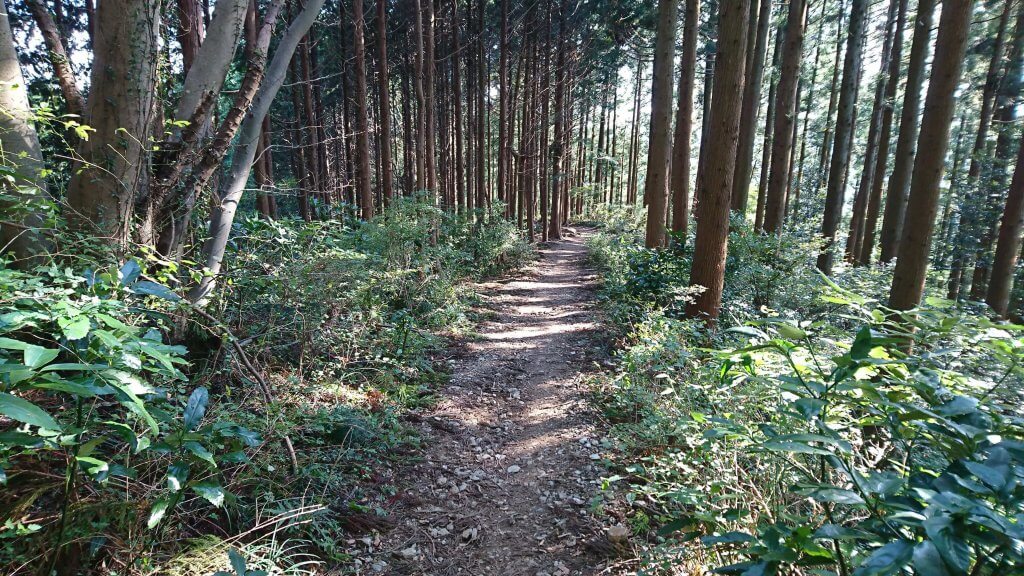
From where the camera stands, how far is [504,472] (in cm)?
414

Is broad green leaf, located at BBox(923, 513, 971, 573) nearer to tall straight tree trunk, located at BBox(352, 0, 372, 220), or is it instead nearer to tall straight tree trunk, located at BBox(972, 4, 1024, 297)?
tall straight tree trunk, located at BBox(352, 0, 372, 220)

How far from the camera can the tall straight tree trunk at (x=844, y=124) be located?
10.9 metres

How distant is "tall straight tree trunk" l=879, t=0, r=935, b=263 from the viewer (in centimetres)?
749

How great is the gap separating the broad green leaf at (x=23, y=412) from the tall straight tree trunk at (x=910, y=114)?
11043 millimetres

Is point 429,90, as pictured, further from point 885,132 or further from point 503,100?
point 885,132

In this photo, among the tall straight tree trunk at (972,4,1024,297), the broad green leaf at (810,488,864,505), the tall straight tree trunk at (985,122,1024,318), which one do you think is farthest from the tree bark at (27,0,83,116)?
the tall straight tree trunk at (972,4,1024,297)

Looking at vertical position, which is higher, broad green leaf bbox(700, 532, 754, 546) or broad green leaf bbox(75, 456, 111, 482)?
broad green leaf bbox(75, 456, 111, 482)

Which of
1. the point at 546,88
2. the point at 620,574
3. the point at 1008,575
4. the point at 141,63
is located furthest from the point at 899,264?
the point at 546,88

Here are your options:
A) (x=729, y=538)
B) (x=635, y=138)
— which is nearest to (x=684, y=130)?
(x=729, y=538)

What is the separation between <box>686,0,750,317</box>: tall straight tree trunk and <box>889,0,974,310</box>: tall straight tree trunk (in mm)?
1881

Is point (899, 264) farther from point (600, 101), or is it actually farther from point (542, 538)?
point (600, 101)

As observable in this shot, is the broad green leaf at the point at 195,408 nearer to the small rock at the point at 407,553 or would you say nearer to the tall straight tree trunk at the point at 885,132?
the small rock at the point at 407,553

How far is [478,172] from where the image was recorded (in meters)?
16.8

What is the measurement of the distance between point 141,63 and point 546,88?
16.8 m
